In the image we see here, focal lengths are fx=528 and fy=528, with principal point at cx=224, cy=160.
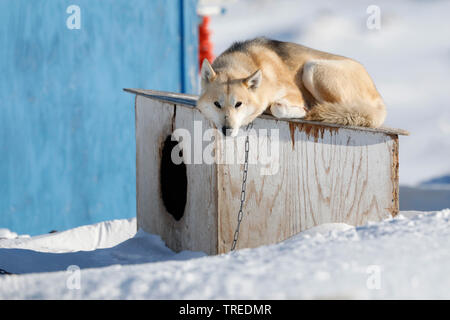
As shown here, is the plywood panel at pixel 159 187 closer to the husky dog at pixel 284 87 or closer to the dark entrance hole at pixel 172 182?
the dark entrance hole at pixel 172 182

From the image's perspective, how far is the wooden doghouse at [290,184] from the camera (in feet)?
11.7

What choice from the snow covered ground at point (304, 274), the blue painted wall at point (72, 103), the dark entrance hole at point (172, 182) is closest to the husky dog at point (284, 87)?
the dark entrance hole at point (172, 182)

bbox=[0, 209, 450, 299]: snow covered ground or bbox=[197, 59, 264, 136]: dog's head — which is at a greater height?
bbox=[197, 59, 264, 136]: dog's head

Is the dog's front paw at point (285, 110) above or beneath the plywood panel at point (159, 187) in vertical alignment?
above

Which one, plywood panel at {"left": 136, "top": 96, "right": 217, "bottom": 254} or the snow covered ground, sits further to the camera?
plywood panel at {"left": 136, "top": 96, "right": 217, "bottom": 254}

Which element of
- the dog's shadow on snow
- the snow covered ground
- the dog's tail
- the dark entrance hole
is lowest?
the dog's shadow on snow

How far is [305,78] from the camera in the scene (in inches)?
156

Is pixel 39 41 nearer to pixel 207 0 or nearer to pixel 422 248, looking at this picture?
pixel 207 0

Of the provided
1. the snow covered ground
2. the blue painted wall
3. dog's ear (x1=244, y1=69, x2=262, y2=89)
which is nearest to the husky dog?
dog's ear (x1=244, y1=69, x2=262, y2=89)

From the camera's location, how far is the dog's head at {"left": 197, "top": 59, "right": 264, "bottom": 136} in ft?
11.1

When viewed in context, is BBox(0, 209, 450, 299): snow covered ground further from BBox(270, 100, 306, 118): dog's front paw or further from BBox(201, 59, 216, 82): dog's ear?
BBox(201, 59, 216, 82): dog's ear

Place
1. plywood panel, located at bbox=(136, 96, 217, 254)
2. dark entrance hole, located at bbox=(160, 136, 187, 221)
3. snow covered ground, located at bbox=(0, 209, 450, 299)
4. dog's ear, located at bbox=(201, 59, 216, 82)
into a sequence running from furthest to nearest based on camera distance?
dark entrance hole, located at bbox=(160, 136, 187, 221) → plywood panel, located at bbox=(136, 96, 217, 254) → dog's ear, located at bbox=(201, 59, 216, 82) → snow covered ground, located at bbox=(0, 209, 450, 299)

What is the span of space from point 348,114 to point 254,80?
0.75 meters

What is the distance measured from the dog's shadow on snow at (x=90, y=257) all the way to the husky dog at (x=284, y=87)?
109 centimetres
